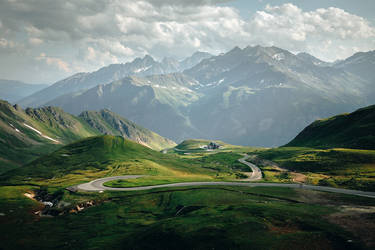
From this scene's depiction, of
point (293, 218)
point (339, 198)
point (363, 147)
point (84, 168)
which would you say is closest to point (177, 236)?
point (293, 218)

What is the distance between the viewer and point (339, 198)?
78.6m

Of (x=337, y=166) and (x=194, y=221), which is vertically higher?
(x=337, y=166)

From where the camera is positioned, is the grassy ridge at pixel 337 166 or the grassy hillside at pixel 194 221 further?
the grassy ridge at pixel 337 166

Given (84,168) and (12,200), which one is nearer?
(12,200)

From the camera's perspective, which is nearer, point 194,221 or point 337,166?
point 194,221

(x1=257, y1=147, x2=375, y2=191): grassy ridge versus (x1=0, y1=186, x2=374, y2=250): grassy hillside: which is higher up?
(x1=257, y1=147, x2=375, y2=191): grassy ridge

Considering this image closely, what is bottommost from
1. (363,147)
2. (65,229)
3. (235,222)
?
(65,229)

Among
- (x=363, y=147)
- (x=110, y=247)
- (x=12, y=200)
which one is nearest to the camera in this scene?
(x=110, y=247)

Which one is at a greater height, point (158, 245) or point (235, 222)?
point (235, 222)

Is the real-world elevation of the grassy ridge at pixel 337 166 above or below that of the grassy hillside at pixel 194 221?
above

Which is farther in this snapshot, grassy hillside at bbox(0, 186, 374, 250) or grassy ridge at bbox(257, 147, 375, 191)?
grassy ridge at bbox(257, 147, 375, 191)

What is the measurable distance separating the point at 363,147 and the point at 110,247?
17652 cm

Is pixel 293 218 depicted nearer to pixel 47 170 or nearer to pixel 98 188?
pixel 98 188

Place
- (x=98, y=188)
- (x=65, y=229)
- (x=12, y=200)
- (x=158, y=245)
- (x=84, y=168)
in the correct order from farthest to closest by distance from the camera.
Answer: (x=84, y=168) → (x=98, y=188) → (x=12, y=200) → (x=65, y=229) → (x=158, y=245)
